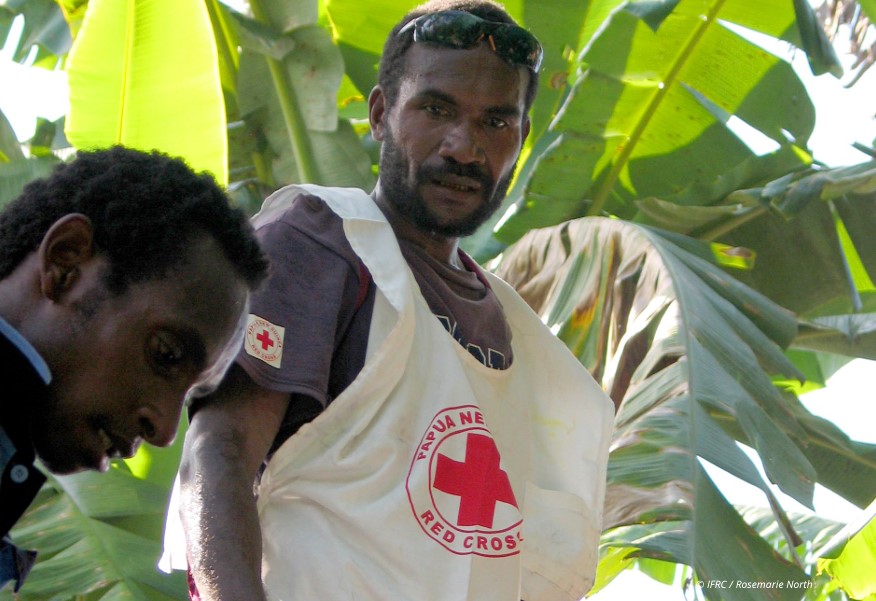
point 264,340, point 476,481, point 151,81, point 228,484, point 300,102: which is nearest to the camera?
point 228,484

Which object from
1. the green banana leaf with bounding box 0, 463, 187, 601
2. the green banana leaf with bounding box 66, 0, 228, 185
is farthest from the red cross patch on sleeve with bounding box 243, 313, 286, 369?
the green banana leaf with bounding box 66, 0, 228, 185

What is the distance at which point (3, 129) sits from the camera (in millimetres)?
4465

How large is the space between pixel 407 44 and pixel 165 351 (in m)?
1.17

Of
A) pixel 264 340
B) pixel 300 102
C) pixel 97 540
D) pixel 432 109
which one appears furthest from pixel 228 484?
pixel 300 102

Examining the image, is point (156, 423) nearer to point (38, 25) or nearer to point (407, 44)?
point (407, 44)

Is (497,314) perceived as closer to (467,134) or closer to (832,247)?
(467,134)

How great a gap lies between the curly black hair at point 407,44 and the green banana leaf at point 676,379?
0.95m

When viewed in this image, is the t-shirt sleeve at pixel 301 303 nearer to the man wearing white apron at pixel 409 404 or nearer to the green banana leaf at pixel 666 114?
the man wearing white apron at pixel 409 404

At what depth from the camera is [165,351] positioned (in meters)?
1.63

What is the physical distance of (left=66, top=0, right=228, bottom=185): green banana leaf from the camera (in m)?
3.56

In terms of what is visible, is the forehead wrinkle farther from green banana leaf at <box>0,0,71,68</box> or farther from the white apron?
green banana leaf at <box>0,0,71,68</box>

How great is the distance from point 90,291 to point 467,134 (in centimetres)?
109

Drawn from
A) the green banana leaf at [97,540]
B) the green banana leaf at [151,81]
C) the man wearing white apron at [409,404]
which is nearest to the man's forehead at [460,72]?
the man wearing white apron at [409,404]

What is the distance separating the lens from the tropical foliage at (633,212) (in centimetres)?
316
